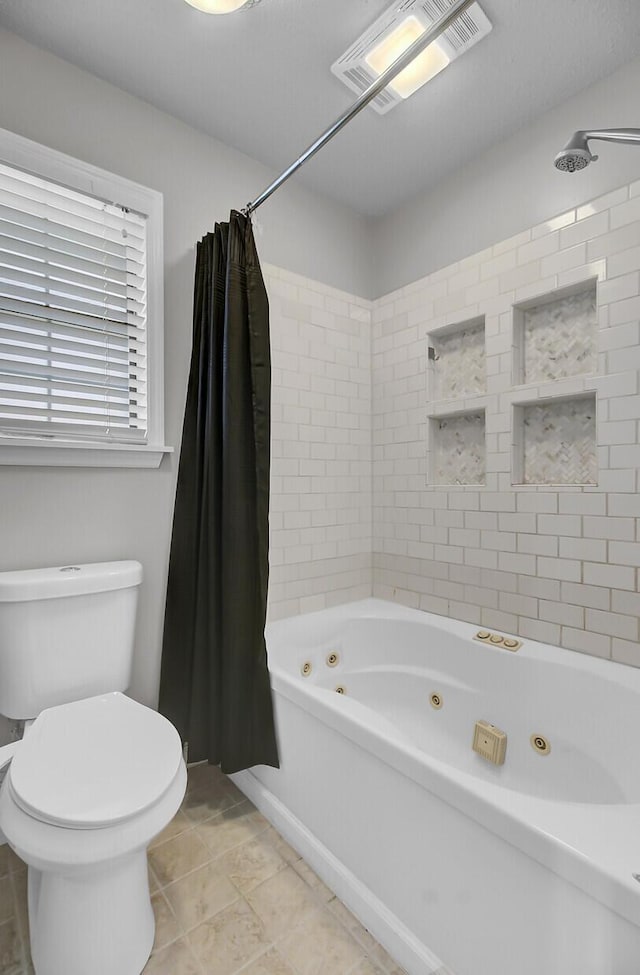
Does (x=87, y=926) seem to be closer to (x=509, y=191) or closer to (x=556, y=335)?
(x=556, y=335)

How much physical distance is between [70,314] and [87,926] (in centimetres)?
173

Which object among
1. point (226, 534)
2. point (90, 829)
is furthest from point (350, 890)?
point (226, 534)

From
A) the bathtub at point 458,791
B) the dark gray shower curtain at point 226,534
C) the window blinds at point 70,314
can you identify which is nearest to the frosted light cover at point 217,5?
the dark gray shower curtain at point 226,534

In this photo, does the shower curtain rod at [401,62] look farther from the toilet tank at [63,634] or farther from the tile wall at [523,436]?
the toilet tank at [63,634]

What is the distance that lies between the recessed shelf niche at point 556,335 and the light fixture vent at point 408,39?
2.80 ft

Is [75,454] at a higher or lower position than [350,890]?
higher

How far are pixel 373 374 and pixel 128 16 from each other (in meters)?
1.63

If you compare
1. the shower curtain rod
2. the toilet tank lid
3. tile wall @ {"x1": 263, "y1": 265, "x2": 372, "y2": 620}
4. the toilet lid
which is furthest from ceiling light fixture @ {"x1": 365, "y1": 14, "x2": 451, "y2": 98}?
the toilet lid

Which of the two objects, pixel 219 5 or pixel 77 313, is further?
pixel 77 313

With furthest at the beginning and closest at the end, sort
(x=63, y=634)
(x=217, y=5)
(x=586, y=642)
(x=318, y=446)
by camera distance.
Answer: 1. (x=318, y=446)
2. (x=586, y=642)
3. (x=63, y=634)
4. (x=217, y=5)

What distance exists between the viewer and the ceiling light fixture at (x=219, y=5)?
4.38ft

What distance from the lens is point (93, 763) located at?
113 centimetres

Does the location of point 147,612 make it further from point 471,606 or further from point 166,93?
point 166,93

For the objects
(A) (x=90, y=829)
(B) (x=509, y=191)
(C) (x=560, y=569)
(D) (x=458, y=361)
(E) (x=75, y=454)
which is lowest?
(A) (x=90, y=829)
